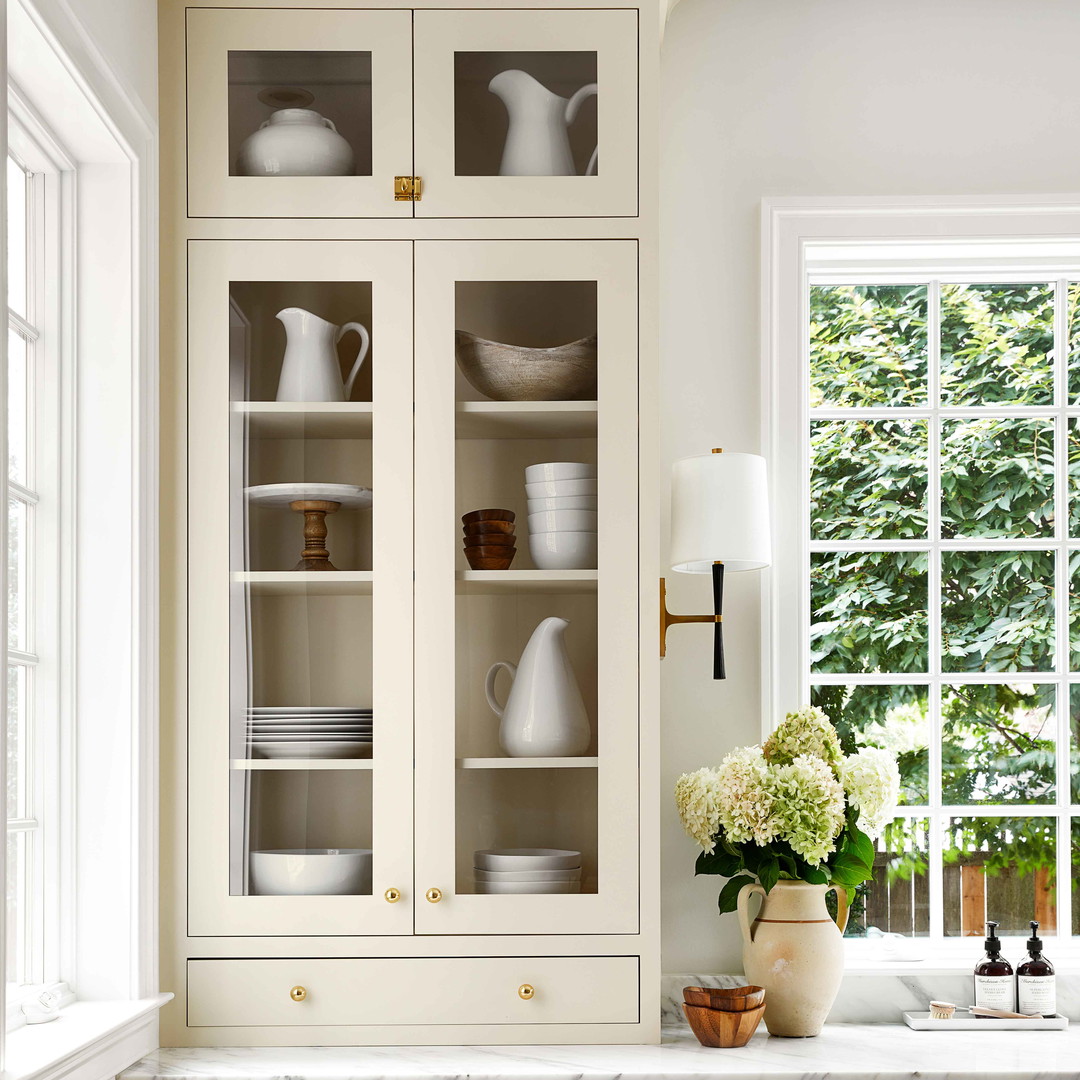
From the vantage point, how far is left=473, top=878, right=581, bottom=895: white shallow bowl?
6.19 ft

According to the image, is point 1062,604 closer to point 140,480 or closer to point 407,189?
point 407,189

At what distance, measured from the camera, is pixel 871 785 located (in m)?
1.99

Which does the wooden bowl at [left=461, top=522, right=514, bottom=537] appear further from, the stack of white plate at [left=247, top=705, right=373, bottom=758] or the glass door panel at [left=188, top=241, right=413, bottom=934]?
the stack of white plate at [left=247, top=705, right=373, bottom=758]

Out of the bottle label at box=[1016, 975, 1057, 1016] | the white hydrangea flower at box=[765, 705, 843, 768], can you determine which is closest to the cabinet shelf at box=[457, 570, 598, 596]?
the white hydrangea flower at box=[765, 705, 843, 768]

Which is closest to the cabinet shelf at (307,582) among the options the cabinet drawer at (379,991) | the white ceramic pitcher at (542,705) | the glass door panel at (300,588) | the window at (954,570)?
the glass door panel at (300,588)

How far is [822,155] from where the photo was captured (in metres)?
2.30

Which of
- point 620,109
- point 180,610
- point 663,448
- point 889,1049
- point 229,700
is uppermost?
point 620,109

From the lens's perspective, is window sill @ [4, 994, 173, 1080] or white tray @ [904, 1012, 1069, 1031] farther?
white tray @ [904, 1012, 1069, 1031]

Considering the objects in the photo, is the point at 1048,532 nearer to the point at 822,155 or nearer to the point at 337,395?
the point at 822,155

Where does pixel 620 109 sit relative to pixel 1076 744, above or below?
above

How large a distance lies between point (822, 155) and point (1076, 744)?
1.28 m

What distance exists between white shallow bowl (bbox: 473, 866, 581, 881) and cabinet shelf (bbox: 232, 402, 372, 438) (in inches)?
29.0

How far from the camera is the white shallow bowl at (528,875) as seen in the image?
1.89 meters

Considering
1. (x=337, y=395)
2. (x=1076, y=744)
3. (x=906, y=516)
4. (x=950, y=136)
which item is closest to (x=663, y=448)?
(x=906, y=516)
